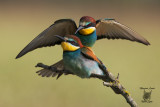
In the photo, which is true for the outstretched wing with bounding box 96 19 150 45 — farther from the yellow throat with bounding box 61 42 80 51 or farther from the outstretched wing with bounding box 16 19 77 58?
the yellow throat with bounding box 61 42 80 51

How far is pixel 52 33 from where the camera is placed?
64.5 inches

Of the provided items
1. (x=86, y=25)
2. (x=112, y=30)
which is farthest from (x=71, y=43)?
(x=112, y=30)

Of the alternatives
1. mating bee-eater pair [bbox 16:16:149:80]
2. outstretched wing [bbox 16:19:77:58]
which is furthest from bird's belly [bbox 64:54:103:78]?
outstretched wing [bbox 16:19:77:58]

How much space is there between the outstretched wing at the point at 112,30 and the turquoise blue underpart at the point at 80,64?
190 millimetres

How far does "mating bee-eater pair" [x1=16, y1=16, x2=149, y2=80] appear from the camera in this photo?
1.49 meters

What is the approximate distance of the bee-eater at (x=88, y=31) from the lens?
159cm

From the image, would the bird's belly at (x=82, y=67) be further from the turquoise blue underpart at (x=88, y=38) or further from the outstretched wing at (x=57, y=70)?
the turquoise blue underpart at (x=88, y=38)

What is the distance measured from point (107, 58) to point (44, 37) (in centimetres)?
304

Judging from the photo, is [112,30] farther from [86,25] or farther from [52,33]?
[52,33]

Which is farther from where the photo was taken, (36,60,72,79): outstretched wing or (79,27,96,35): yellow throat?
(79,27,96,35): yellow throat

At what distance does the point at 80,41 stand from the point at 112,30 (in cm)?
24

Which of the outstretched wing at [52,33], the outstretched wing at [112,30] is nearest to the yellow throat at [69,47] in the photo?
the outstretched wing at [52,33]

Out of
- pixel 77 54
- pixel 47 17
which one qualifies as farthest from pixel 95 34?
pixel 47 17

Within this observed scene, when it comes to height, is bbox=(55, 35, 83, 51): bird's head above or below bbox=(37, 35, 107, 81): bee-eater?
above
